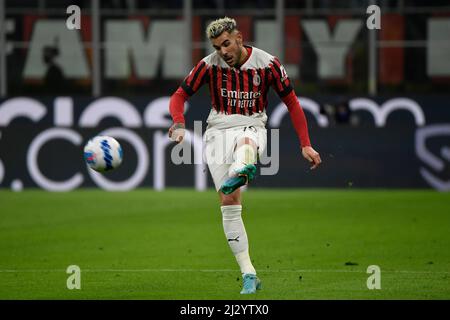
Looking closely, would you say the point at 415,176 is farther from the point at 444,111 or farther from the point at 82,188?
the point at 82,188

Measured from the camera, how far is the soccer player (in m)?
9.70

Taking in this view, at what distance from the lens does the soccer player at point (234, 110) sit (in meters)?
9.70

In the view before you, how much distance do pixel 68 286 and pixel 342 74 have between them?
1818 centimetres

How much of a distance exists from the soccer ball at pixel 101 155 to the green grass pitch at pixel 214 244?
1.08m

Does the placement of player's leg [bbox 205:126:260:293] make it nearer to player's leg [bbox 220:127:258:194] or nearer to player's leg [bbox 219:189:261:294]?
player's leg [bbox 219:189:261:294]

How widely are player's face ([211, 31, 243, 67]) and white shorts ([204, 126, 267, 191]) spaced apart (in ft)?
1.94

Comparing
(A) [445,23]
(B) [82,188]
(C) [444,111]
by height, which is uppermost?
(A) [445,23]

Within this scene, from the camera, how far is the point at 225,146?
9859 millimetres

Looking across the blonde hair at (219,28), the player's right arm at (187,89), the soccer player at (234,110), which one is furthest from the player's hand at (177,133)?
the blonde hair at (219,28)

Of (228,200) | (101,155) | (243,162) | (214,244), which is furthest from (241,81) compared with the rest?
(214,244)

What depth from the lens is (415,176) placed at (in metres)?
21.8

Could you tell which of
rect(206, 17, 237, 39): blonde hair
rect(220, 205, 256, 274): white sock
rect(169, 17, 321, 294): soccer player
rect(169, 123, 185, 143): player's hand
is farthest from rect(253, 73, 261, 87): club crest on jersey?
rect(220, 205, 256, 274): white sock

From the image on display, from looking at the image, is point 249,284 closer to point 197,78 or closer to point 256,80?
point 256,80
